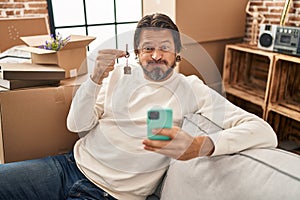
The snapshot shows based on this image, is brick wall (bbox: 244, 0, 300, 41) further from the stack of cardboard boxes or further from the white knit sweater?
the stack of cardboard boxes

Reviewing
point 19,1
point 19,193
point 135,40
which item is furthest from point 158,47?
point 19,1

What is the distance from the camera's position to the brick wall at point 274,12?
7.84ft

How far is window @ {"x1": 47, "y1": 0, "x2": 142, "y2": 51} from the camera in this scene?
101 inches

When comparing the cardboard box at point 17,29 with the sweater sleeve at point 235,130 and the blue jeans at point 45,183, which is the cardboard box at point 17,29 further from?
the sweater sleeve at point 235,130

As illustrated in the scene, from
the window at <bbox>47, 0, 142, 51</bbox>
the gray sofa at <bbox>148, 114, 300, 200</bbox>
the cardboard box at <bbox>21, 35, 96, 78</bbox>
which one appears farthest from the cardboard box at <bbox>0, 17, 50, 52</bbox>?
the gray sofa at <bbox>148, 114, 300, 200</bbox>

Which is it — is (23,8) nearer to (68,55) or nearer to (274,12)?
(68,55)

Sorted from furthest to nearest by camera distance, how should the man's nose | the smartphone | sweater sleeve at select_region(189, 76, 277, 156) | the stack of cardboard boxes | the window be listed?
the window < the stack of cardboard boxes < the man's nose < sweater sleeve at select_region(189, 76, 277, 156) < the smartphone

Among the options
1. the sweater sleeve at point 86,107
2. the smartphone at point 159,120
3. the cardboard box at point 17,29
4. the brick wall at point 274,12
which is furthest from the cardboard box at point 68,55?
the brick wall at point 274,12

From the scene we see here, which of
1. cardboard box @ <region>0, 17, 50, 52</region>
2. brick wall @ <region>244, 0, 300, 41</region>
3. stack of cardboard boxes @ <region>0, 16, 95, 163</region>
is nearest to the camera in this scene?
stack of cardboard boxes @ <region>0, 16, 95, 163</region>

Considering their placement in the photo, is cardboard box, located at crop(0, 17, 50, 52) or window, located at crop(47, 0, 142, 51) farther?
window, located at crop(47, 0, 142, 51)

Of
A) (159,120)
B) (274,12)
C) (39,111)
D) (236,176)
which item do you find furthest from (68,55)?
(274,12)

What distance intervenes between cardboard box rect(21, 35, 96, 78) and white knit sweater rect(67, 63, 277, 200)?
38cm

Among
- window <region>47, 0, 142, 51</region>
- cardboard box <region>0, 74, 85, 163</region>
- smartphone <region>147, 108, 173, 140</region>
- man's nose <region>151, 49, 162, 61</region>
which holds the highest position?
window <region>47, 0, 142, 51</region>

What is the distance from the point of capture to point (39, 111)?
4.58 ft
